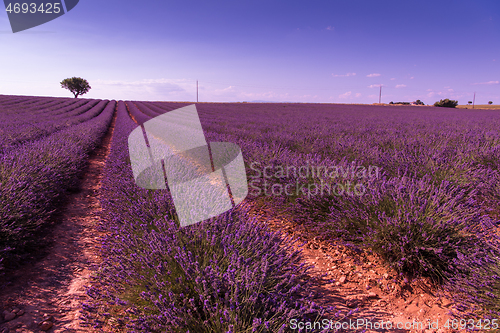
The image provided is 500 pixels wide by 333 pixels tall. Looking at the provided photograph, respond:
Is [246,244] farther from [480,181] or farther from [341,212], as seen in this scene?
[480,181]

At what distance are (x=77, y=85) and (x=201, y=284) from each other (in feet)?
212

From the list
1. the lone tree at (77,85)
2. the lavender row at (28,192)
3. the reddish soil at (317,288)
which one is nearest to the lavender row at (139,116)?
the lavender row at (28,192)

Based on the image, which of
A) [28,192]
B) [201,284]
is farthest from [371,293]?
[28,192]

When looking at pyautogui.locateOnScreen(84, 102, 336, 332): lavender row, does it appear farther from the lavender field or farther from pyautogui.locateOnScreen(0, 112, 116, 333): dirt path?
pyautogui.locateOnScreen(0, 112, 116, 333): dirt path

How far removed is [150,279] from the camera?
4.27 ft

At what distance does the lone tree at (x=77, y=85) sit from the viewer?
49487mm

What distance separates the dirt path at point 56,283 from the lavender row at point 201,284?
19 cm

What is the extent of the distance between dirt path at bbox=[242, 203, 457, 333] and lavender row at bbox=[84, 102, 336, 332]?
0.30m

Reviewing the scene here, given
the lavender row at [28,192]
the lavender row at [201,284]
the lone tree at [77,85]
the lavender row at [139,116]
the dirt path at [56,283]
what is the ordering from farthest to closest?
the lone tree at [77,85], the lavender row at [139,116], the lavender row at [28,192], the dirt path at [56,283], the lavender row at [201,284]

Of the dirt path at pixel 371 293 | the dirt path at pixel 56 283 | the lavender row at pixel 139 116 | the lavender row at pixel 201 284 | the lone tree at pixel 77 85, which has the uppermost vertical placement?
the lone tree at pixel 77 85

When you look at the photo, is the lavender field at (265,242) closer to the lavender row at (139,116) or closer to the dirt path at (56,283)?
the dirt path at (56,283)

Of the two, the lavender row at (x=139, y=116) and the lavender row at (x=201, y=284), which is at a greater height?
the lavender row at (x=139, y=116)

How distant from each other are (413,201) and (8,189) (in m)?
3.76

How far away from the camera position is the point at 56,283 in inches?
71.2
